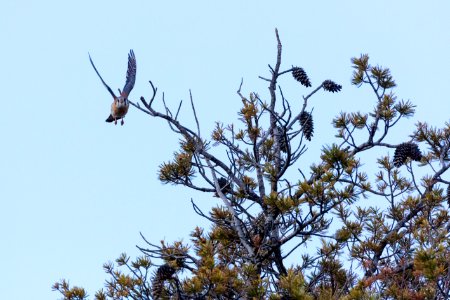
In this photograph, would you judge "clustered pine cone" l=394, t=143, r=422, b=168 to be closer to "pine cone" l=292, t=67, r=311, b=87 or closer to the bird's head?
"pine cone" l=292, t=67, r=311, b=87

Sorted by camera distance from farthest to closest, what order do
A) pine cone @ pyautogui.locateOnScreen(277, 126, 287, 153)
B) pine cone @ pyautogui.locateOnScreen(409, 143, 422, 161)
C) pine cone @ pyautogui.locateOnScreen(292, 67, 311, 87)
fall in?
pine cone @ pyautogui.locateOnScreen(292, 67, 311, 87) → pine cone @ pyautogui.locateOnScreen(409, 143, 422, 161) → pine cone @ pyautogui.locateOnScreen(277, 126, 287, 153)

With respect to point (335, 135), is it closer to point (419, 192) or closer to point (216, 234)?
point (419, 192)

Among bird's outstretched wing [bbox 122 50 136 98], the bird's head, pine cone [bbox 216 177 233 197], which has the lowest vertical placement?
pine cone [bbox 216 177 233 197]

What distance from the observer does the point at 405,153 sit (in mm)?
7469

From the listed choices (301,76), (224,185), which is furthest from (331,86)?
(224,185)

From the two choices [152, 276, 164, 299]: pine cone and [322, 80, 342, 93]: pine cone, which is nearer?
[152, 276, 164, 299]: pine cone

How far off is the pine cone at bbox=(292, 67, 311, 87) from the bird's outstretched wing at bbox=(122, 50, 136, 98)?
1462mm

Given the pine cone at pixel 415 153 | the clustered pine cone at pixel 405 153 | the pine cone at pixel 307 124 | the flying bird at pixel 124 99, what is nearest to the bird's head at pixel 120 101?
the flying bird at pixel 124 99

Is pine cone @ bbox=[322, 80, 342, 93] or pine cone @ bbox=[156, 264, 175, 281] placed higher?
pine cone @ bbox=[322, 80, 342, 93]

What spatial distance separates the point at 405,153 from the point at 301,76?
38.3 inches

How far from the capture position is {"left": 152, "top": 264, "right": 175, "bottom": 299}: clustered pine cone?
21.5 feet

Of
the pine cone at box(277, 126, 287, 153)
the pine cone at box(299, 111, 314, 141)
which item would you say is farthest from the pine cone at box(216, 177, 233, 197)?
the pine cone at box(299, 111, 314, 141)

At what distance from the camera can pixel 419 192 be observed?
296 inches

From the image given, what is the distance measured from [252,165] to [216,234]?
56 cm
